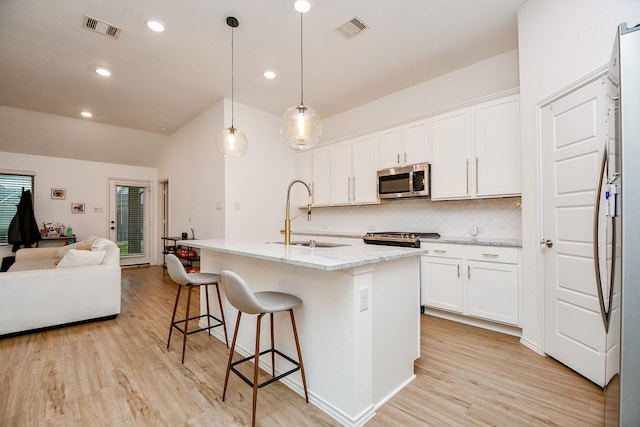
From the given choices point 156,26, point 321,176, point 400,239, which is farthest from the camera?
point 321,176

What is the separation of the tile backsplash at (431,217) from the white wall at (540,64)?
0.71 meters

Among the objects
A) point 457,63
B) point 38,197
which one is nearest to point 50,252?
point 38,197

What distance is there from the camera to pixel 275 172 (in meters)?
5.37

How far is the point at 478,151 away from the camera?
3246 mm

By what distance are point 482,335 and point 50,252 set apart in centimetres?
664

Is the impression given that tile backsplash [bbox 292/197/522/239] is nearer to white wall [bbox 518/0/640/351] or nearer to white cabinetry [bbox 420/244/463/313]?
white cabinetry [bbox 420/244/463/313]

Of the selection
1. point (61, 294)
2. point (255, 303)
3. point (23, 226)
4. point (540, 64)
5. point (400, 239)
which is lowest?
point (61, 294)

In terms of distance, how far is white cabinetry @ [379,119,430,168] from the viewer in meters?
3.71

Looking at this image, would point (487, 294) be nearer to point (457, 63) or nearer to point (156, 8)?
point (457, 63)

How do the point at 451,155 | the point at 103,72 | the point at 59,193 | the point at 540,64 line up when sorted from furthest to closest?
1. the point at 59,193
2. the point at 103,72
3. the point at 451,155
4. the point at 540,64

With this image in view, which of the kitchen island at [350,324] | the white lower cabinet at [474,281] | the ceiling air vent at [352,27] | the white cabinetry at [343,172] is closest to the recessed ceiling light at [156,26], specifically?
the ceiling air vent at [352,27]

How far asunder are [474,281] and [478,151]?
138cm

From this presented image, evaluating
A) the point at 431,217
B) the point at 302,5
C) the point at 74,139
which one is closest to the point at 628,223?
the point at 302,5

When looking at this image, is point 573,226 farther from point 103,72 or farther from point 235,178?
point 103,72
